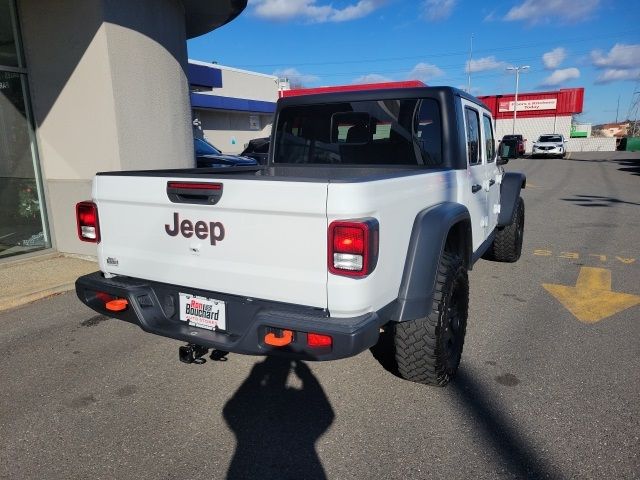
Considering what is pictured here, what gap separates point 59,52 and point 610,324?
6.86 metres

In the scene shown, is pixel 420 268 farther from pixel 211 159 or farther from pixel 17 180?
pixel 211 159

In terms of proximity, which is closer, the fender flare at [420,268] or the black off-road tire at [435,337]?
the fender flare at [420,268]

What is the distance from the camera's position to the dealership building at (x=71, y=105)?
579cm

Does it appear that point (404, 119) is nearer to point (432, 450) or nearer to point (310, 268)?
point (310, 268)

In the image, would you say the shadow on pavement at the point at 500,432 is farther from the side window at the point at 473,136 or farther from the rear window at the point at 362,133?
the side window at the point at 473,136

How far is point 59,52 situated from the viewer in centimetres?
588

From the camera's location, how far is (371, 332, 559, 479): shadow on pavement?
234 cm

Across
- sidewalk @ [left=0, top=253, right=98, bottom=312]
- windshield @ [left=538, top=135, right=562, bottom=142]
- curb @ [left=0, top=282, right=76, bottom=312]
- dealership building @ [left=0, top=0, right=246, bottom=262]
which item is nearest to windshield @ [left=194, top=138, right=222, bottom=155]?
dealership building @ [left=0, top=0, right=246, bottom=262]

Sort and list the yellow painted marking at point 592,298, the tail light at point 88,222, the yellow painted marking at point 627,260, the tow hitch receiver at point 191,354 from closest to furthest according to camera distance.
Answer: the tow hitch receiver at point 191,354, the tail light at point 88,222, the yellow painted marking at point 592,298, the yellow painted marking at point 627,260

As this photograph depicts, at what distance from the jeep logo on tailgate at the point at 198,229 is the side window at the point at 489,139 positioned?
122 inches

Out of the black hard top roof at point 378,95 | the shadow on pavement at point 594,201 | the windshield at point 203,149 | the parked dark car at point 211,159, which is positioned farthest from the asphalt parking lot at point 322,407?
the shadow on pavement at point 594,201

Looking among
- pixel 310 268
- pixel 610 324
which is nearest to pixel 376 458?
pixel 310 268

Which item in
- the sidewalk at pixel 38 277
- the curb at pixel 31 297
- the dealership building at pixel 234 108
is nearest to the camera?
the curb at pixel 31 297

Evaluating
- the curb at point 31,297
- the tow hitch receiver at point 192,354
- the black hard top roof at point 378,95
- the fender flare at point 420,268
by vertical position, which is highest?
the black hard top roof at point 378,95
